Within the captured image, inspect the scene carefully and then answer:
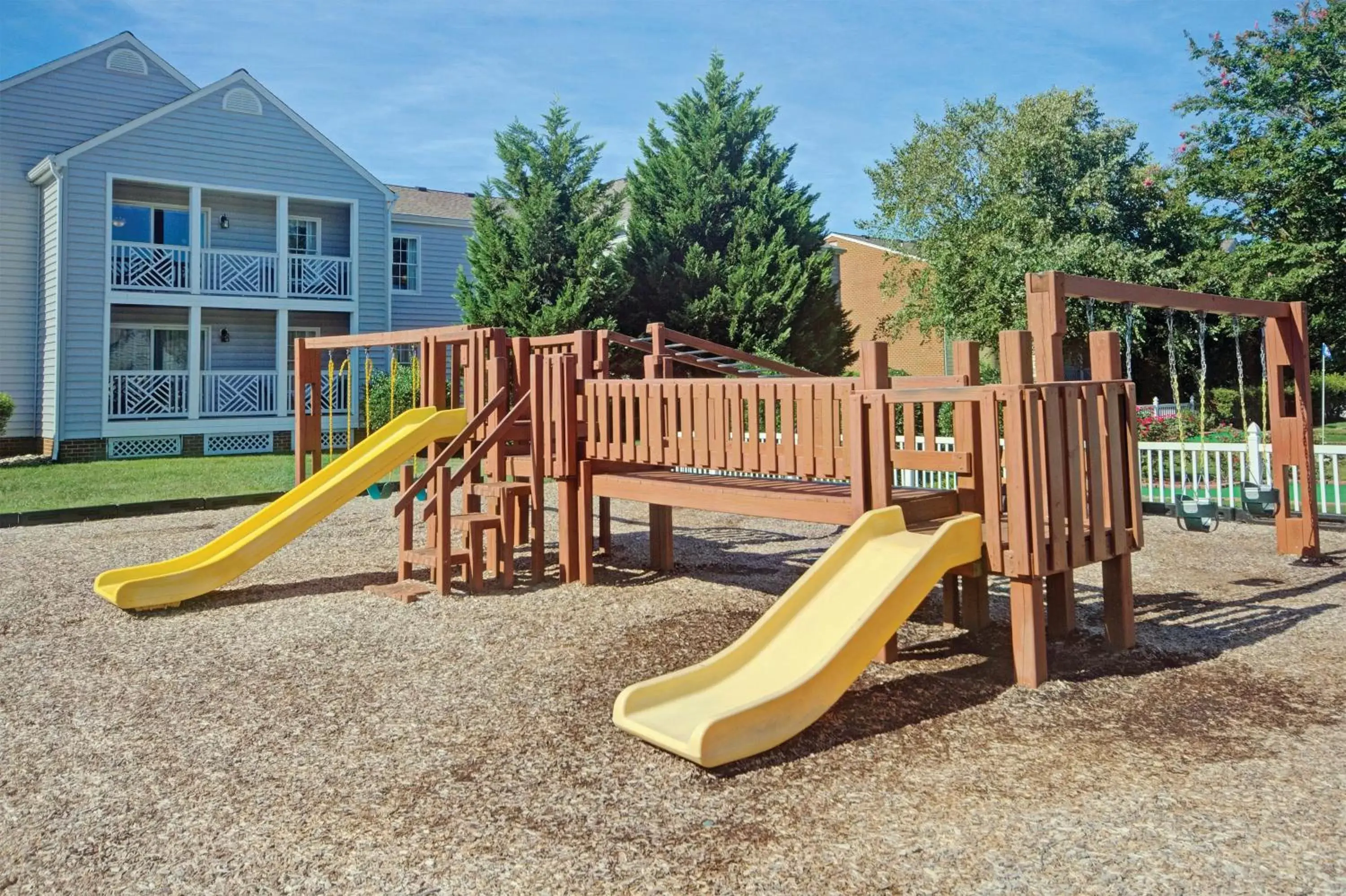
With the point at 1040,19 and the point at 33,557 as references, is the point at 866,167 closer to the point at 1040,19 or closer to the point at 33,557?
the point at 1040,19

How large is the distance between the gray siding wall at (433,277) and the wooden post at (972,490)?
64.7 ft

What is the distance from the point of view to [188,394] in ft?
67.4

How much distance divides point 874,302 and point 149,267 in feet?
80.7

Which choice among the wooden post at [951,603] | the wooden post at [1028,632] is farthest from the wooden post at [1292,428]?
the wooden post at [1028,632]

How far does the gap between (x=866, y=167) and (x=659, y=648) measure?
27822mm

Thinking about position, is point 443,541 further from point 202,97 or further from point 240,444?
point 202,97

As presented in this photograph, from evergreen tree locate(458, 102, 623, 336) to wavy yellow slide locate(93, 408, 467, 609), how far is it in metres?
10.8

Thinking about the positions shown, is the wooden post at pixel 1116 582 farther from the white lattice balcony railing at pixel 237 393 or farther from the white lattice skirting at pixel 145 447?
the white lattice skirting at pixel 145 447

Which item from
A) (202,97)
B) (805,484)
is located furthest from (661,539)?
(202,97)

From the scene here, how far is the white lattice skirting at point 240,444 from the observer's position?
2066 cm

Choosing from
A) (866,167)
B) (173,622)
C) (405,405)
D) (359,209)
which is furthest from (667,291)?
(173,622)

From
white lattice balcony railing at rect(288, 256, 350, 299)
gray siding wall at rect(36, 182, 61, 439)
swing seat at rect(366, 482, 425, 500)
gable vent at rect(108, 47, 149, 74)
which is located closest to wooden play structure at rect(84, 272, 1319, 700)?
swing seat at rect(366, 482, 425, 500)

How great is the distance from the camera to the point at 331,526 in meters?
11.6

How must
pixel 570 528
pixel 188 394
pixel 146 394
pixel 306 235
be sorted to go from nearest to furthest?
pixel 570 528 → pixel 146 394 → pixel 188 394 → pixel 306 235
